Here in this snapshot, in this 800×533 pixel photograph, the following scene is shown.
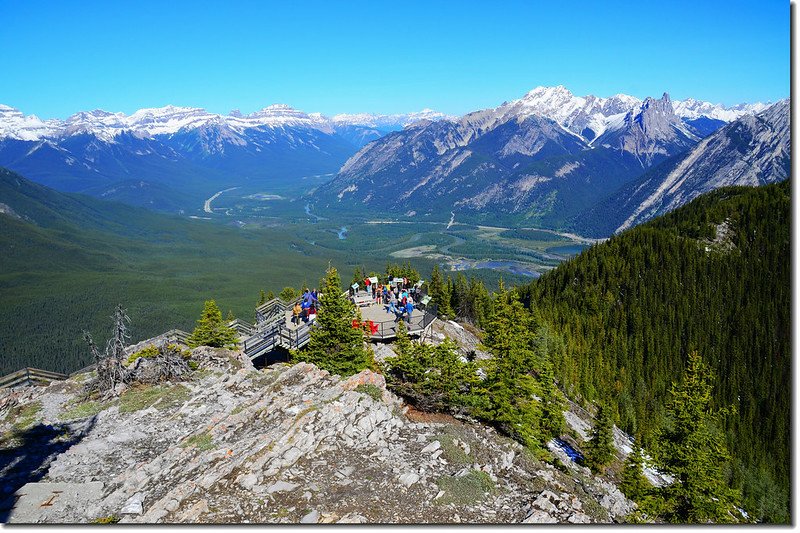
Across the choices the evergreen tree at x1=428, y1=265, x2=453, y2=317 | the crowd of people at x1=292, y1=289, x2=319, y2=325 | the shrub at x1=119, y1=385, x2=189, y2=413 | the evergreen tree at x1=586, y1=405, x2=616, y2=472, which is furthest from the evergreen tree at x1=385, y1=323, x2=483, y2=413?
the evergreen tree at x1=428, y1=265, x2=453, y2=317

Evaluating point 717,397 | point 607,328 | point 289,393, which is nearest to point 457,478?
point 289,393

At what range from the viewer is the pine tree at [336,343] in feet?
93.2

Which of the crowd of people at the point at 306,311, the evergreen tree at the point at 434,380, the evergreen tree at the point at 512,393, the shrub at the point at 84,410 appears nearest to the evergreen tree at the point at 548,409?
the evergreen tree at the point at 512,393

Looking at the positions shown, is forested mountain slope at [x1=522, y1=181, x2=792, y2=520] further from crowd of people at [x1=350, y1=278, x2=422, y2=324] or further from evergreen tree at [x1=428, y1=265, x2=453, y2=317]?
crowd of people at [x1=350, y1=278, x2=422, y2=324]

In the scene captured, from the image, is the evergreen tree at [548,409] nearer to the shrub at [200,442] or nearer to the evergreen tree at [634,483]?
the evergreen tree at [634,483]

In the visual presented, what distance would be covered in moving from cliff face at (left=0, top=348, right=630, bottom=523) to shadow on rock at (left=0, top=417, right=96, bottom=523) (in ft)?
0.19

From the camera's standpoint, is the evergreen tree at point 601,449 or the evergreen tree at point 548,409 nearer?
the evergreen tree at point 548,409

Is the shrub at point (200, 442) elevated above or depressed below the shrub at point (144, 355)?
below

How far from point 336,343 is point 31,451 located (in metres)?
14.6

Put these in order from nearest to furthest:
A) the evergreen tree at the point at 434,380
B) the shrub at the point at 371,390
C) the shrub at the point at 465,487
Answer: the shrub at the point at 465,487, the shrub at the point at 371,390, the evergreen tree at the point at 434,380

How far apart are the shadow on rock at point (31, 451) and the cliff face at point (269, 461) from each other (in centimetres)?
6

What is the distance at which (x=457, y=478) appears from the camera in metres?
17.3

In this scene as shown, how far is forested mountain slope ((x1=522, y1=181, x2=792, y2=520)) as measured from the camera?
258 ft

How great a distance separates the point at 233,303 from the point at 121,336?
136 m
